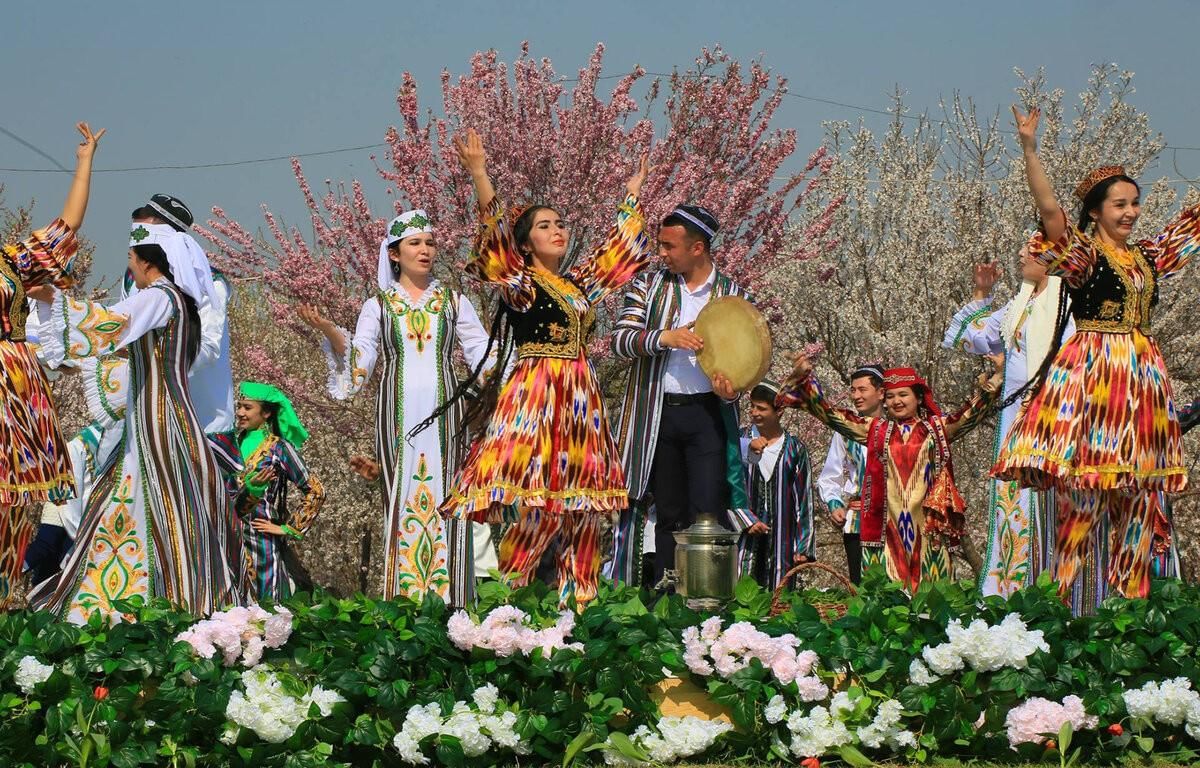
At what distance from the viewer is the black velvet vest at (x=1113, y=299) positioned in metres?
6.73

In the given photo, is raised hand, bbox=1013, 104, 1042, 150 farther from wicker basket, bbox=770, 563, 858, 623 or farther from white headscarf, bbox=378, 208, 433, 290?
white headscarf, bbox=378, 208, 433, 290

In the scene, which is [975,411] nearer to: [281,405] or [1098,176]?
[1098,176]

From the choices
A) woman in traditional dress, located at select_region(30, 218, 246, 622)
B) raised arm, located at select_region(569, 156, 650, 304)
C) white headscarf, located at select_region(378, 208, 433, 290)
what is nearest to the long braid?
raised arm, located at select_region(569, 156, 650, 304)

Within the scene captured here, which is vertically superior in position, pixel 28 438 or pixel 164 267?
pixel 164 267

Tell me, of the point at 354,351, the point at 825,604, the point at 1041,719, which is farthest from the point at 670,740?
the point at 354,351

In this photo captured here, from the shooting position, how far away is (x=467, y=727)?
16.1ft

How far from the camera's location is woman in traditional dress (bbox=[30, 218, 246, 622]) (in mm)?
7000

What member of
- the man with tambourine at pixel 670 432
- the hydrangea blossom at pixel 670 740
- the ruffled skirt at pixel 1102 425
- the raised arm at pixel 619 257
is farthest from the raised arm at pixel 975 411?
the hydrangea blossom at pixel 670 740

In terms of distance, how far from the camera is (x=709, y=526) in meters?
6.61

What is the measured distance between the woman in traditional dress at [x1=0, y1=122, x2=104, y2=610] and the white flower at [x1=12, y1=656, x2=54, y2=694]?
61.8 inches

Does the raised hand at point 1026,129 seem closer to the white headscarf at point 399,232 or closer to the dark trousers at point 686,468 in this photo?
the dark trousers at point 686,468

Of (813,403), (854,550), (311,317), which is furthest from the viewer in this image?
(854,550)

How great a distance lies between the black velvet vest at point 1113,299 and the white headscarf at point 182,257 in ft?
12.2

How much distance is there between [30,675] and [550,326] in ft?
9.52
